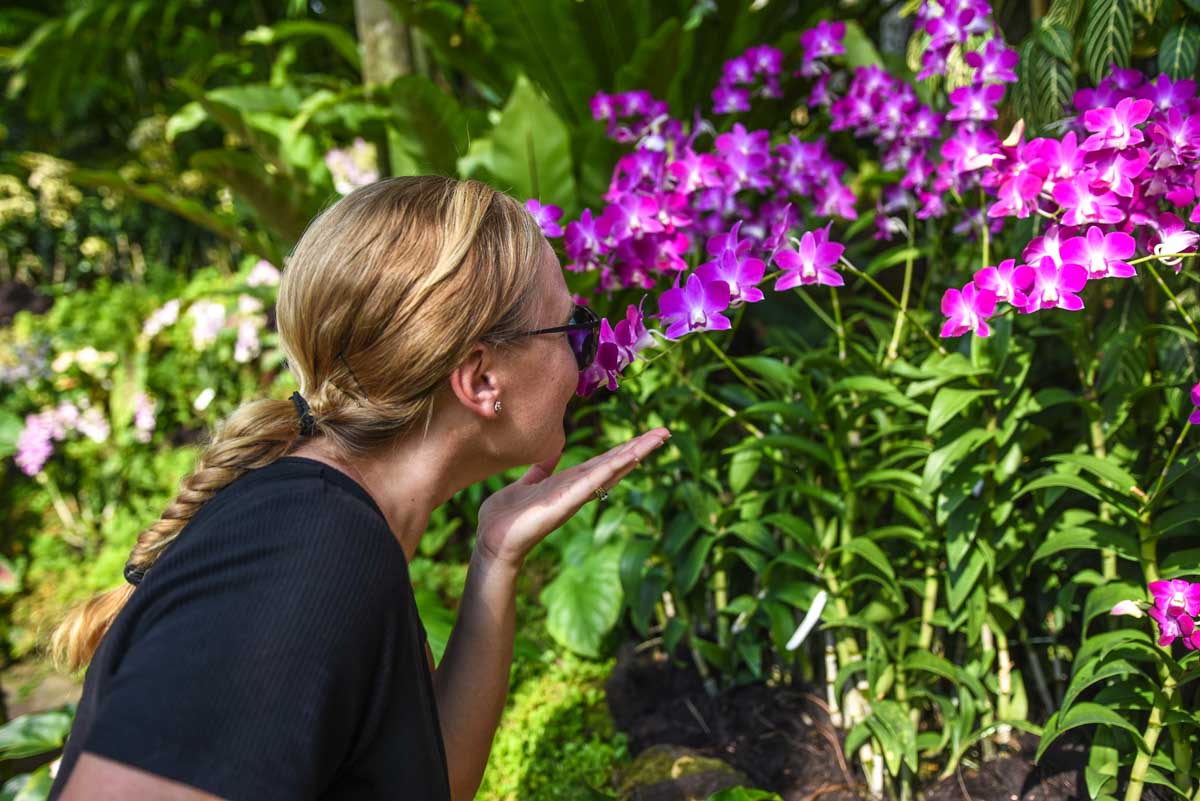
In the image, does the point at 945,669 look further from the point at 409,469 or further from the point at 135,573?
the point at 135,573

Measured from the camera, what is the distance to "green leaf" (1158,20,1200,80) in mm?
1665

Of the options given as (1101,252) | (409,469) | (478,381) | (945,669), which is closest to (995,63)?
(1101,252)

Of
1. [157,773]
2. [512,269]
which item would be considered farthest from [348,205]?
[157,773]

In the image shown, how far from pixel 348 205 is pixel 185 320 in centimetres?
413

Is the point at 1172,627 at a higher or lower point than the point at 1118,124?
lower

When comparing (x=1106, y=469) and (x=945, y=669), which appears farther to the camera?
(x=945, y=669)

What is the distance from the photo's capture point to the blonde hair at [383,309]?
116 centimetres

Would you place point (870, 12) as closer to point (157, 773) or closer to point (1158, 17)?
point (1158, 17)

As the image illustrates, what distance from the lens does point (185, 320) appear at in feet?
16.1

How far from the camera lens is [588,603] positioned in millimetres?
2570

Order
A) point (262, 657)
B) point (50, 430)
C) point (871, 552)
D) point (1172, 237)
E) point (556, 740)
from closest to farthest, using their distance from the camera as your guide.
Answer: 1. point (262, 657)
2. point (1172, 237)
3. point (871, 552)
4. point (556, 740)
5. point (50, 430)

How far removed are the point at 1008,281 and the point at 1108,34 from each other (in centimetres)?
78

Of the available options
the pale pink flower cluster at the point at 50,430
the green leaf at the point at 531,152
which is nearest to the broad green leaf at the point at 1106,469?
the green leaf at the point at 531,152

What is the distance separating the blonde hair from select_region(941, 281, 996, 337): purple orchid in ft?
2.07
